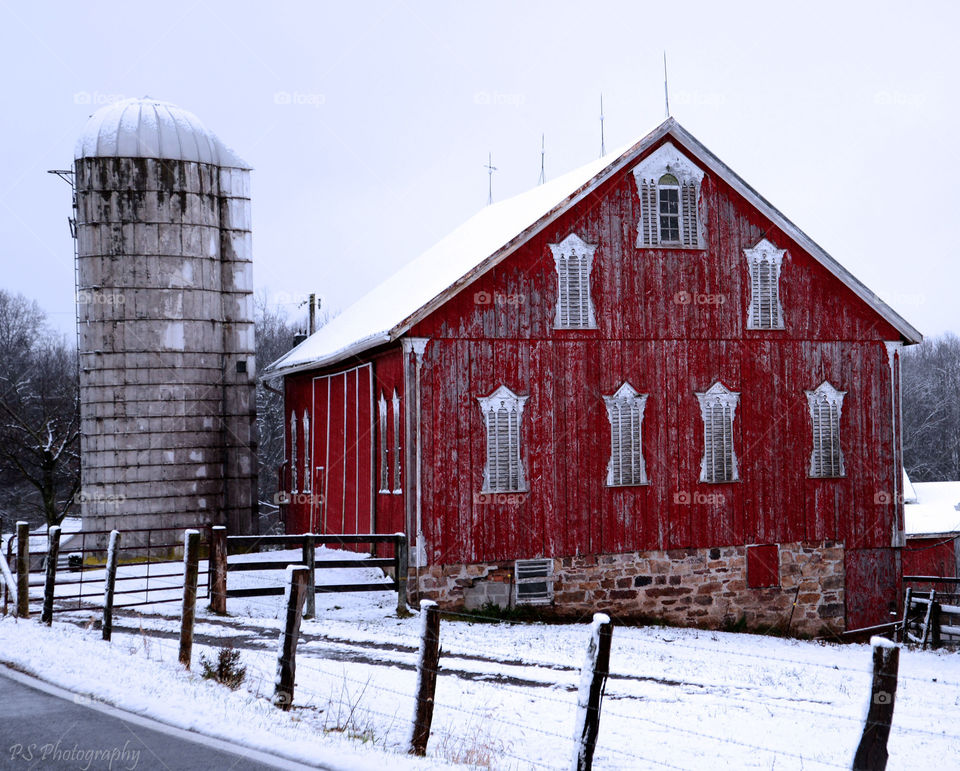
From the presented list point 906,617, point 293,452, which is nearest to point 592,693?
point 906,617

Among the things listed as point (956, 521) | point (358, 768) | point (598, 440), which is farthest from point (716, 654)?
point (956, 521)

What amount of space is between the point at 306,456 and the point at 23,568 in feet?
36.8

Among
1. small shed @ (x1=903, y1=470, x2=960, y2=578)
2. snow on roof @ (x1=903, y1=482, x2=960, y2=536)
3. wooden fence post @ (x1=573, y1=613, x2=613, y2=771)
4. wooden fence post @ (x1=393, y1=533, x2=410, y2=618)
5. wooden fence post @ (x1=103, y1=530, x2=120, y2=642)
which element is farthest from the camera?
snow on roof @ (x1=903, y1=482, x2=960, y2=536)

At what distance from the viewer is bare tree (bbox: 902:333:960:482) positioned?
183ft

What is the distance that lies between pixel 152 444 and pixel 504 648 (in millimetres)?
14026

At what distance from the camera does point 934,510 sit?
32406 mm

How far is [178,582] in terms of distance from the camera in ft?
65.7

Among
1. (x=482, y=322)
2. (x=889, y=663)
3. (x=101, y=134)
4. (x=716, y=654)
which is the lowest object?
(x=716, y=654)

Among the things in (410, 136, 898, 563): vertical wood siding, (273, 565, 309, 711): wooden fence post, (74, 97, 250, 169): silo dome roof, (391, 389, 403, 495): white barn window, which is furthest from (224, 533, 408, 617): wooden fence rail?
(74, 97, 250, 169): silo dome roof

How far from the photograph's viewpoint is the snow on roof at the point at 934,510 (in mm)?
29547

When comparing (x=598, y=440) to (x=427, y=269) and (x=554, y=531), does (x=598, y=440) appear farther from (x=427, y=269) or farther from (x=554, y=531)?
(x=427, y=269)

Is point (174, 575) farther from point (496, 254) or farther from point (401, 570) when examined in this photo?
point (496, 254)

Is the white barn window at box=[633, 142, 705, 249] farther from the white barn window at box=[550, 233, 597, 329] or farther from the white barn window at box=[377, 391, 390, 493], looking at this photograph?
the white barn window at box=[377, 391, 390, 493]

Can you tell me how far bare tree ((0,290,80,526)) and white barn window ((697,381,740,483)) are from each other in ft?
72.4
